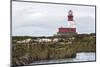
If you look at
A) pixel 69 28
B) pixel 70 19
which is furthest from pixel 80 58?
pixel 70 19

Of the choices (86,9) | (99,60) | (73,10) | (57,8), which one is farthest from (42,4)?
(99,60)

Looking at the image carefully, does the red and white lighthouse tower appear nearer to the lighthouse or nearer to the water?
the lighthouse

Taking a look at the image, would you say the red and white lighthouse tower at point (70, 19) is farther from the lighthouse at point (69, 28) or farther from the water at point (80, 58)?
the water at point (80, 58)

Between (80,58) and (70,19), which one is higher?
(70,19)

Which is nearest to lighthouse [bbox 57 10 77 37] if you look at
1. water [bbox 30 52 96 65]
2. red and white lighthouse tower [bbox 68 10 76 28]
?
red and white lighthouse tower [bbox 68 10 76 28]

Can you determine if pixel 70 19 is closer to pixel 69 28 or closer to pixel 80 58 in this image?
pixel 69 28

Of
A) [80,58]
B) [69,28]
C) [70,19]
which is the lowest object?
[80,58]

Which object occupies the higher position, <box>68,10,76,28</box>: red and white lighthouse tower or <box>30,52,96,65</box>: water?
<box>68,10,76,28</box>: red and white lighthouse tower

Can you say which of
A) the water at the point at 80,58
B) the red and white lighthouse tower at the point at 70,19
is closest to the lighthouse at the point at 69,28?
the red and white lighthouse tower at the point at 70,19

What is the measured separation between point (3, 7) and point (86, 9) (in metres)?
1.28

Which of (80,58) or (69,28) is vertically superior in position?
(69,28)

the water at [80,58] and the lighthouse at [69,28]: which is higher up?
the lighthouse at [69,28]

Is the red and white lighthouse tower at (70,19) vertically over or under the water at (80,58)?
over

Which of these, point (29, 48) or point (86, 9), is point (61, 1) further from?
point (29, 48)
